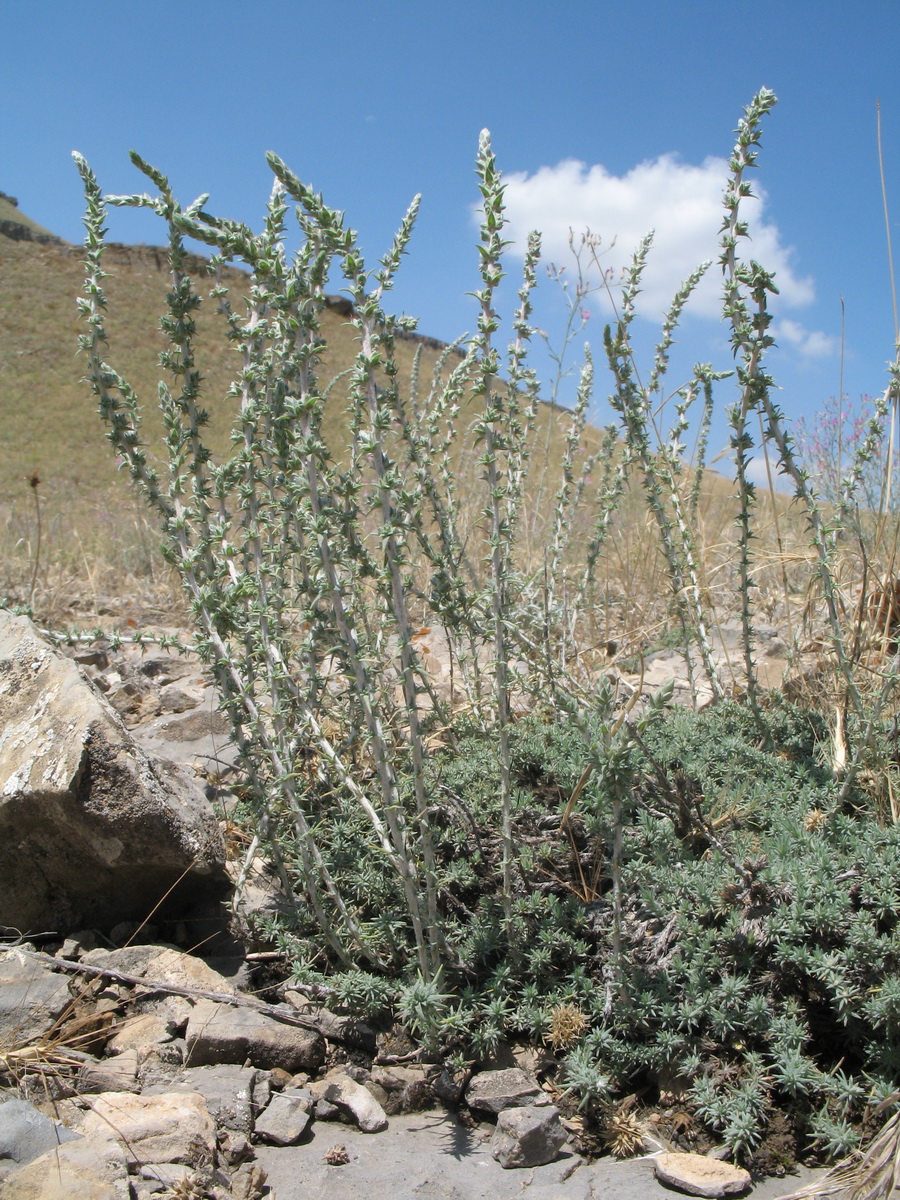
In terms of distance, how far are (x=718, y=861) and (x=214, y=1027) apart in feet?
5.01

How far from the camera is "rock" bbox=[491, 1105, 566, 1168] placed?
199 centimetres

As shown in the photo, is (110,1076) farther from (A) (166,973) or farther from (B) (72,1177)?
(B) (72,1177)

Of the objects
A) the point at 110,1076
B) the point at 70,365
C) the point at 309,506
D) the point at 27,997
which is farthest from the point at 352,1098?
the point at 70,365

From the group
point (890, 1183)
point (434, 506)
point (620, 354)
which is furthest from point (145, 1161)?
point (620, 354)

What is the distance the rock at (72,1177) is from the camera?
1.62 meters

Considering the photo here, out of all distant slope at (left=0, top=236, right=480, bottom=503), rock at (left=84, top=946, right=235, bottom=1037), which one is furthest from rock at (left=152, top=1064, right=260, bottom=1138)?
distant slope at (left=0, top=236, right=480, bottom=503)

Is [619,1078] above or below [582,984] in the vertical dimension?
below

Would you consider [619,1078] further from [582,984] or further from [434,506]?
[434,506]

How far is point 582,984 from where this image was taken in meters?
2.32

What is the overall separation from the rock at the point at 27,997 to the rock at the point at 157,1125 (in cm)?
37

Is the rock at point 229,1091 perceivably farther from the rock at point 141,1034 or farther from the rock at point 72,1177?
the rock at point 72,1177

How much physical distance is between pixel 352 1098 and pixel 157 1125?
51 cm

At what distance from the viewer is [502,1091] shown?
2.17 metres

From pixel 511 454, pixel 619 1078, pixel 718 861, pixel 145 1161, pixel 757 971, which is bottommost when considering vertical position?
pixel 145 1161
